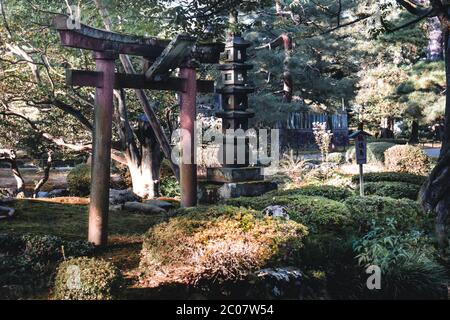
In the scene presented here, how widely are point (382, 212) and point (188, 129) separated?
3422 mm

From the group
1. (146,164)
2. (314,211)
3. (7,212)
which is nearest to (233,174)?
(314,211)

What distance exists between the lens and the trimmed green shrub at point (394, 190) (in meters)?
9.28

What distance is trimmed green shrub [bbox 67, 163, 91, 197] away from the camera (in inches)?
525

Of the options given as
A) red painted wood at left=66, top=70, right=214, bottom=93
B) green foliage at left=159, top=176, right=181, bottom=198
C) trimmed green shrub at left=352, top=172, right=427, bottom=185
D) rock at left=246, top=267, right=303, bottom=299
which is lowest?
rock at left=246, top=267, right=303, bottom=299

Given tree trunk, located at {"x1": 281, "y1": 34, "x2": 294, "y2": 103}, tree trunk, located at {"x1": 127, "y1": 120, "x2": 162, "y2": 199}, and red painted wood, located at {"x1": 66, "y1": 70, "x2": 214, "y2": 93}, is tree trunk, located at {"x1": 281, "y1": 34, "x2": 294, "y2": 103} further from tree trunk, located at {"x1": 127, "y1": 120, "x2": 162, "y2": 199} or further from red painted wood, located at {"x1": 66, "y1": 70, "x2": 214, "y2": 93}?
red painted wood, located at {"x1": 66, "y1": 70, "x2": 214, "y2": 93}

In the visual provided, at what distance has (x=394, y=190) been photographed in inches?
369

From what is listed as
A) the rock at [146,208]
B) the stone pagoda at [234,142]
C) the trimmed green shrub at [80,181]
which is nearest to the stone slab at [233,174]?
the stone pagoda at [234,142]

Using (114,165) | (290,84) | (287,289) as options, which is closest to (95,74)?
(287,289)

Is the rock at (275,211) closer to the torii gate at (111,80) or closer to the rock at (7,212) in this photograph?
the torii gate at (111,80)

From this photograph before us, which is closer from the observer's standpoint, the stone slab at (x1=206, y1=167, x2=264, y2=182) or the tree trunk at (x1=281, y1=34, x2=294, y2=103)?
the stone slab at (x1=206, y1=167, x2=264, y2=182)

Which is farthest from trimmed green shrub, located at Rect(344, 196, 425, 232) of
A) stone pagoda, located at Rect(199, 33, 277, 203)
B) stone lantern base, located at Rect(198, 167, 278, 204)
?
stone pagoda, located at Rect(199, 33, 277, 203)

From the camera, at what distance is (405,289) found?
5.30 metres

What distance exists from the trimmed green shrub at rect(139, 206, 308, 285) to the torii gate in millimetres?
1140
